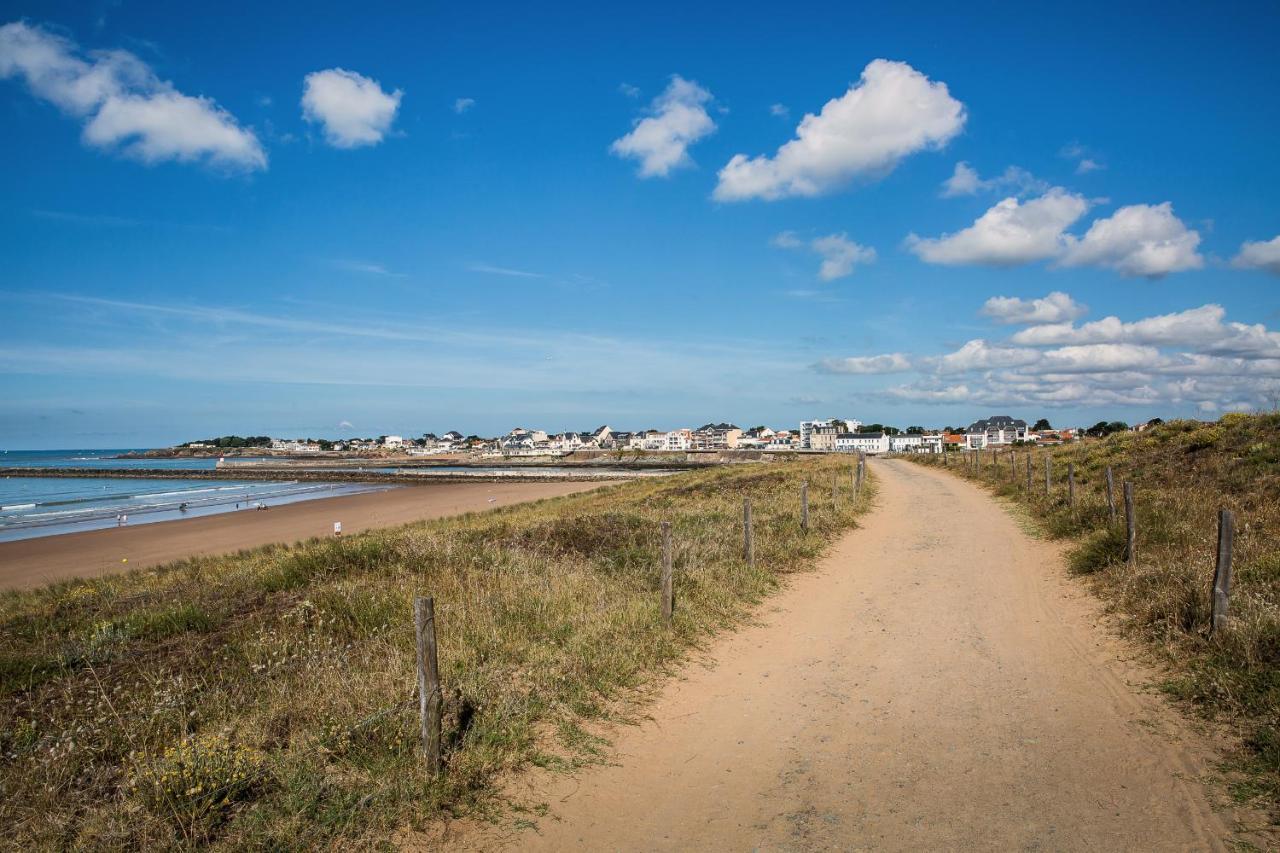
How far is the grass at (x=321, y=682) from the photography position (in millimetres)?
4535

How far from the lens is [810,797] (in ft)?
16.7

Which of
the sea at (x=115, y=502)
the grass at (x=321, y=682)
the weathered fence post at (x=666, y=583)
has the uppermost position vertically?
the weathered fence post at (x=666, y=583)

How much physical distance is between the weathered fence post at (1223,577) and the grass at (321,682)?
5.37 metres

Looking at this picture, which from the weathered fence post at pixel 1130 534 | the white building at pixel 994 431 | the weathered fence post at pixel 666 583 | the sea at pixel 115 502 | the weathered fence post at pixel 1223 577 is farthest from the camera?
the white building at pixel 994 431

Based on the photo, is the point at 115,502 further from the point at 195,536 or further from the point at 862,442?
the point at 862,442

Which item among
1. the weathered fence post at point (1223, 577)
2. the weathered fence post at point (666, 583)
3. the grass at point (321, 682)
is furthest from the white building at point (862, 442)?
the weathered fence post at point (1223, 577)

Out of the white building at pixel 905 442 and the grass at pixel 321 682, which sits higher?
the white building at pixel 905 442

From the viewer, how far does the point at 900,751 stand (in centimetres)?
577

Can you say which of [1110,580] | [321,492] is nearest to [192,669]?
[1110,580]

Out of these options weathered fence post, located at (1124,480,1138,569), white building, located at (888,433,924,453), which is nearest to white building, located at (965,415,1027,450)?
white building, located at (888,433,924,453)

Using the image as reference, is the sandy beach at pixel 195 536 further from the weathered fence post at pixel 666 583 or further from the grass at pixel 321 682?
the weathered fence post at pixel 666 583

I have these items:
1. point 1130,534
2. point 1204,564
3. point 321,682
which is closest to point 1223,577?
point 1204,564

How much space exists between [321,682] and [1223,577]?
9.16 meters

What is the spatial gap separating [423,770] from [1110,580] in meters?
10.5
